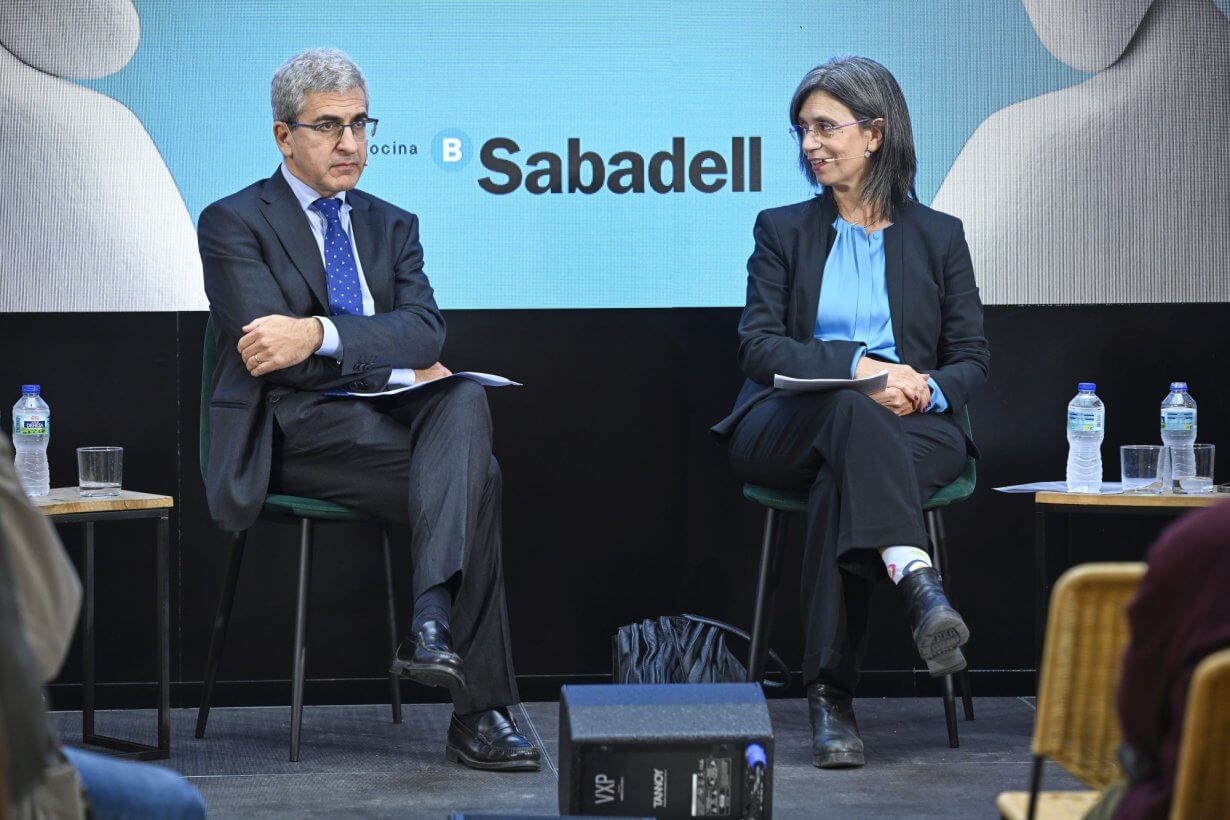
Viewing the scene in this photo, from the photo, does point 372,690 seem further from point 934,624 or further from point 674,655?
point 934,624

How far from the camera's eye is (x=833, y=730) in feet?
10.8

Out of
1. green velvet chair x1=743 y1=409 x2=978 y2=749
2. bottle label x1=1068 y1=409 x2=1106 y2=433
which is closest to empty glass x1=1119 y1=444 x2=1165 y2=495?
bottle label x1=1068 y1=409 x2=1106 y2=433

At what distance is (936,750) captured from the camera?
3.47m

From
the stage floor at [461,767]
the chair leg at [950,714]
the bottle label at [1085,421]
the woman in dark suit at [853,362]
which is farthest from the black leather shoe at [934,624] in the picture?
the bottle label at [1085,421]

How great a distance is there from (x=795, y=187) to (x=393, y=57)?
1183 mm

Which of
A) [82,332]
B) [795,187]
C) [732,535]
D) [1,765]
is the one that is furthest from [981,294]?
[1,765]

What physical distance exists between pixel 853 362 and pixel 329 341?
1.23 meters

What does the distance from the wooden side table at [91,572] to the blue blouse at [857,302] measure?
165cm

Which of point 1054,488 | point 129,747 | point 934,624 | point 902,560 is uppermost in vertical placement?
point 1054,488

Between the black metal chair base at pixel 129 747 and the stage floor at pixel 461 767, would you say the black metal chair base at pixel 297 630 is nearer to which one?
the stage floor at pixel 461 767

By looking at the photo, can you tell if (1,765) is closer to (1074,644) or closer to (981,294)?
(1074,644)

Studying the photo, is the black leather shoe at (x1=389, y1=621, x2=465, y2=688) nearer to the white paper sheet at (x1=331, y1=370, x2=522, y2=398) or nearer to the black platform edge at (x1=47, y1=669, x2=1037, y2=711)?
the white paper sheet at (x1=331, y1=370, x2=522, y2=398)

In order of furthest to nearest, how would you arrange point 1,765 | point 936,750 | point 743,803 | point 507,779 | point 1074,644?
point 936,750 → point 507,779 → point 743,803 → point 1074,644 → point 1,765

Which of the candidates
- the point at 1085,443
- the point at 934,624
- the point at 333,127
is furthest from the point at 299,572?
the point at 1085,443
